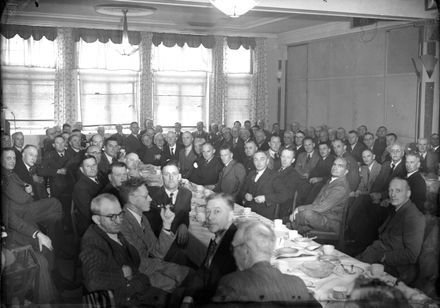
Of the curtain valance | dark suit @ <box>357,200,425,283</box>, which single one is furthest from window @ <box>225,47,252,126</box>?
dark suit @ <box>357,200,425,283</box>

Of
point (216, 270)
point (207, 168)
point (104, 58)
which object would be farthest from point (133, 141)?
point (216, 270)

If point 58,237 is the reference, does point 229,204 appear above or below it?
above

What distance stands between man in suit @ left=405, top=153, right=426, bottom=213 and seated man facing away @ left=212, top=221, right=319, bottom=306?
2.23 m

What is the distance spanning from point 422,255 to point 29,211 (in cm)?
323

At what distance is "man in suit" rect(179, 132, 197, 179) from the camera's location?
5.98m

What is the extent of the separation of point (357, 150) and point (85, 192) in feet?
13.5

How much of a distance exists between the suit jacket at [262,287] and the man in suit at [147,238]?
0.98 meters

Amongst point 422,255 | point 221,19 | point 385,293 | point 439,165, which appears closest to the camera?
point 385,293

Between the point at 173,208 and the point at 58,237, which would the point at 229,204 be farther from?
the point at 58,237

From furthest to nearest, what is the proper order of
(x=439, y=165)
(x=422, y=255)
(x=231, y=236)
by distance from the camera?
1. (x=439, y=165)
2. (x=422, y=255)
3. (x=231, y=236)

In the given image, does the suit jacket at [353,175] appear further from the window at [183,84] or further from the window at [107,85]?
the window at [107,85]

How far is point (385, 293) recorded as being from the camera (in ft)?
8.56

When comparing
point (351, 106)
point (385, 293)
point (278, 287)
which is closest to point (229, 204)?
point (278, 287)

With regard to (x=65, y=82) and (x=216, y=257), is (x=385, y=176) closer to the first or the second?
(x=216, y=257)
